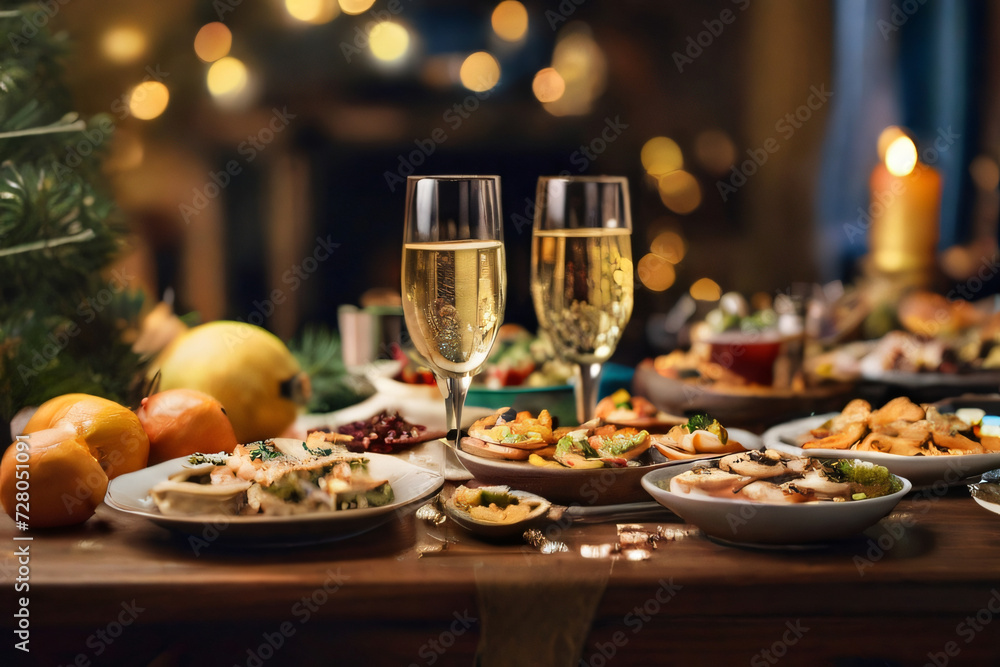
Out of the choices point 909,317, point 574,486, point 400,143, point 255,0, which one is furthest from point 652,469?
point 255,0

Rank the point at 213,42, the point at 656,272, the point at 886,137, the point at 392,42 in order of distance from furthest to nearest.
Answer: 1. the point at 656,272
2. the point at 886,137
3. the point at 392,42
4. the point at 213,42

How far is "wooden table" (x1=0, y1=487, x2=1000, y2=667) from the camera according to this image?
59cm

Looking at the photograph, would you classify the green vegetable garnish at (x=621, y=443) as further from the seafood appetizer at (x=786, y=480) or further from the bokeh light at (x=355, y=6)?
the bokeh light at (x=355, y=6)

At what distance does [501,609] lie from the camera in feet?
1.97

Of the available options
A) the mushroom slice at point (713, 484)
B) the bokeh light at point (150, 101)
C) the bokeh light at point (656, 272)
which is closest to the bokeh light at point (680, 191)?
the bokeh light at point (656, 272)

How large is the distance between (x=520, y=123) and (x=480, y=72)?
0.27 meters

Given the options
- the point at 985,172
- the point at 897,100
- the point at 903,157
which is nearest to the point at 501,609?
the point at 903,157

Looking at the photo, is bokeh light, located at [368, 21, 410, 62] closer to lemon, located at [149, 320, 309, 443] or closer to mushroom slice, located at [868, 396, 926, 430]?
lemon, located at [149, 320, 309, 443]

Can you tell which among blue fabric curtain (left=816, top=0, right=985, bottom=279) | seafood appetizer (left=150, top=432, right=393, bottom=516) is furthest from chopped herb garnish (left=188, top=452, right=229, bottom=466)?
blue fabric curtain (left=816, top=0, right=985, bottom=279)

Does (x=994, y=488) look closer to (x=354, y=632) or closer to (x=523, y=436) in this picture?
(x=523, y=436)

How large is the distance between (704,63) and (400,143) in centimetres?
138

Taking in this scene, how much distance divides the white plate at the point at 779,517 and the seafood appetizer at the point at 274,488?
0.25m

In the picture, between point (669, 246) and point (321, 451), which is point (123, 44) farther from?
point (321, 451)

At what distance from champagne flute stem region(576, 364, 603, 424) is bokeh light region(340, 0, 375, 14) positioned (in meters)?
2.66
